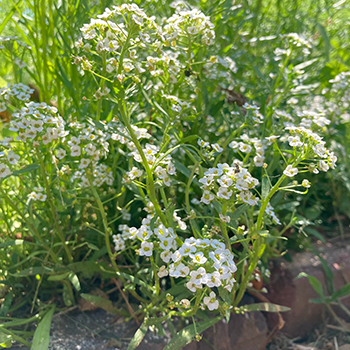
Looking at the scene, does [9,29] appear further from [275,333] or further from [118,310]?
[275,333]

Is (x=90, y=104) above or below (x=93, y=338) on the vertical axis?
above

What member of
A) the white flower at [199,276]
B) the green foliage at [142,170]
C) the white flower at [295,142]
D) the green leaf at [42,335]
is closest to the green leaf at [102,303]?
the green foliage at [142,170]

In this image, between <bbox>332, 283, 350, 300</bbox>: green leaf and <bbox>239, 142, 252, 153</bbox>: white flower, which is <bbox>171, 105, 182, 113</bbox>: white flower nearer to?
<bbox>239, 142, 252, 153</bbox>: white flower

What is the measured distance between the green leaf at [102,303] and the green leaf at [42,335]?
0.16m

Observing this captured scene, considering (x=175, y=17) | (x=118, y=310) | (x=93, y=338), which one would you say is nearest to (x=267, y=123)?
(x=175, y=17)

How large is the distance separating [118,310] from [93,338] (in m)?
0.13

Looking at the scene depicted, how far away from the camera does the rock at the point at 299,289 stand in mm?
1723

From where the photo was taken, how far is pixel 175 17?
50.8 inches

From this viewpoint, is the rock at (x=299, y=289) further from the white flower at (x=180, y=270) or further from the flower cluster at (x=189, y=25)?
the flower cluster at (x=189, y=25)

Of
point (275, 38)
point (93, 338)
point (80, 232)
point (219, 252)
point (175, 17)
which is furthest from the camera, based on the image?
point (275, 38)

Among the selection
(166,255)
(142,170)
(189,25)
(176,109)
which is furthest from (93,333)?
(189,25)

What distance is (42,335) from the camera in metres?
1.32

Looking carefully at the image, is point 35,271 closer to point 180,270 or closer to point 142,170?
point 142,170

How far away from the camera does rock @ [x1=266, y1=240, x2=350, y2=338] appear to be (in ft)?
5.65
